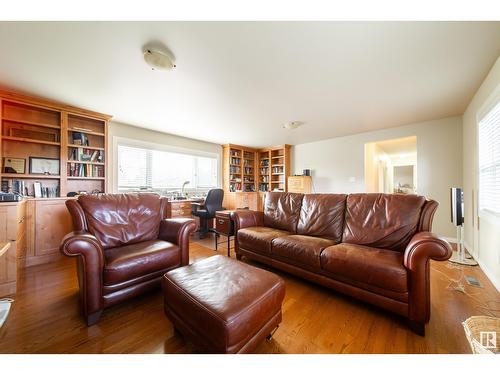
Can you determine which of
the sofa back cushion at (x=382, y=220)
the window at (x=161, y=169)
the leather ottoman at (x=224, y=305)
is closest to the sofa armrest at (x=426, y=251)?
the sofa back cushion at (x=382, y=220)

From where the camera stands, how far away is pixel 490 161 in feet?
6.91

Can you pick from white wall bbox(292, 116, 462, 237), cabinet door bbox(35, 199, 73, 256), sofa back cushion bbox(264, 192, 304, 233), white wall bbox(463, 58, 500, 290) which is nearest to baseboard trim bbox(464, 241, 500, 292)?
white wall bbox(463, 58, 500, 290)

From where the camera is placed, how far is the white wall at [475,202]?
6.23ft

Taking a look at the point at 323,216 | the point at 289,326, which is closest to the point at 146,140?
the point at 323,216

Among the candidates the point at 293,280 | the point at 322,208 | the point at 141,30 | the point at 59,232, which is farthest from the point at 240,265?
the point at 59,232

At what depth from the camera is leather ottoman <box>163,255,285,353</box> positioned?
0.89 m

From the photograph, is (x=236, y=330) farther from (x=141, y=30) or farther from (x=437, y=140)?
(x=437, y=140)

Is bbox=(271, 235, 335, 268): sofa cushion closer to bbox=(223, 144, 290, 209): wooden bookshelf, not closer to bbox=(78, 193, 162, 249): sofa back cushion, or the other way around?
bbox=(78, 193, 162, 249): sofa back cushion

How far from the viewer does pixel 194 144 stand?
15.8 feet

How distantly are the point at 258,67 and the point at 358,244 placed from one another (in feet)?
6.78

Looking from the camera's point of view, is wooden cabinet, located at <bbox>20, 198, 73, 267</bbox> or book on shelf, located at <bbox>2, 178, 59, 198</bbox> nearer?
wooden cabinet, located at <bbox>20, 198, 73, 267</bbox>

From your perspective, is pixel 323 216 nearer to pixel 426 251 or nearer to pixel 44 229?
pixel 426 251

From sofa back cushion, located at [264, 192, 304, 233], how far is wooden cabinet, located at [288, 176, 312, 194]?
2510 millimetres
